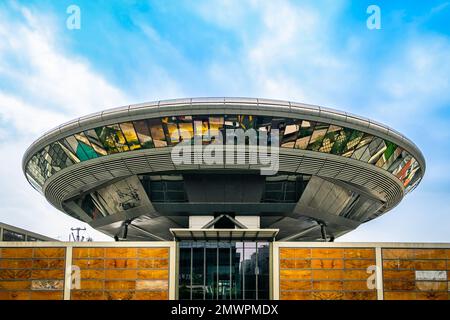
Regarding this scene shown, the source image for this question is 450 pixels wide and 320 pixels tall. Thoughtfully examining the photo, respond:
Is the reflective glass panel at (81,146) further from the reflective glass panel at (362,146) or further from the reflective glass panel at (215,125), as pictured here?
the reflective glass panel at (362,146)

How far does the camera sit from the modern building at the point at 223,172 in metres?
35.2

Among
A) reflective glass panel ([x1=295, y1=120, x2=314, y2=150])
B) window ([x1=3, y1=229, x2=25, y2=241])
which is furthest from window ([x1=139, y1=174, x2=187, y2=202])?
window ([x1=3, y1=229, x2=25, y2=241])

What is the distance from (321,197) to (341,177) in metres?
2.61

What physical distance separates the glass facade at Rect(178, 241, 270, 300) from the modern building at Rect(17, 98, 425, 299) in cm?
6

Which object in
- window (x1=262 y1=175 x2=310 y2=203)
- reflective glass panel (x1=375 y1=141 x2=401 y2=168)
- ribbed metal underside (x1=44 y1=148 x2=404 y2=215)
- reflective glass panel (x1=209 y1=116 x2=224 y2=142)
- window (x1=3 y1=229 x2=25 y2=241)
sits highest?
reflective glass panel (x1=209 y1=116 x2=224 y2=142)

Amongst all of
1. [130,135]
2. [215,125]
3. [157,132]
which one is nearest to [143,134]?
[130,135]

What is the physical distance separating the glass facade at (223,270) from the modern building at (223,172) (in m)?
0.06

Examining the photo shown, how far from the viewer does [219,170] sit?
125 ft

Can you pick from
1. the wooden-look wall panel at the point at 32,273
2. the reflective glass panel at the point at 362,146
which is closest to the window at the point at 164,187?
the wooden-look wall panel at the point at 32,273

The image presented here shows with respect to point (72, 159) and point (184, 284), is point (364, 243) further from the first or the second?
point (72, 159)

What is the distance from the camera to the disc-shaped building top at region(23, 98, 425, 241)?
1396 inches

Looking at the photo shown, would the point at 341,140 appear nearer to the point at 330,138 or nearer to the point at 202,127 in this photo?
the point at 330,138

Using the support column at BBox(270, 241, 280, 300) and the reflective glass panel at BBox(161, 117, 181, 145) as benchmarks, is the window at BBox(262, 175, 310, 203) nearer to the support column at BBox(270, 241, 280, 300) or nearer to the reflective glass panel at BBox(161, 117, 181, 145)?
the support column at BBox(270, 241, 280, 300)
